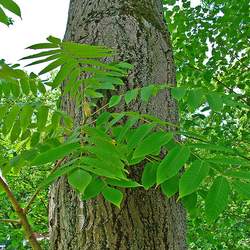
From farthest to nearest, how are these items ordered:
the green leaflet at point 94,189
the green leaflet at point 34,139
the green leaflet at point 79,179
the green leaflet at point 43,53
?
the green leaflet at point 34,139, the green leaflet at point 43,53, the green leaflet at point 94,189, the green leaflet at point 79,179

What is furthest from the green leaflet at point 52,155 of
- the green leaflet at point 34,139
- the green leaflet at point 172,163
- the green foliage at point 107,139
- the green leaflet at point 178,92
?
the green leaflet at point 34,139

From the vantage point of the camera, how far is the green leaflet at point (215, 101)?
124 centimetres

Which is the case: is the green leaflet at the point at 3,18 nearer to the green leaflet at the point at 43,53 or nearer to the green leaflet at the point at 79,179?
the green leaflet at the point at 43,53

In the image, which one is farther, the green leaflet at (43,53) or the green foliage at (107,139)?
the green leaflet at (43,53)

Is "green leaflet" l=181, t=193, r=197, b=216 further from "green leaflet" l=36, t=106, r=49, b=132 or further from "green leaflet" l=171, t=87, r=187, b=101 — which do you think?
"green leaflet" l=36, t=106, r=49, b=132

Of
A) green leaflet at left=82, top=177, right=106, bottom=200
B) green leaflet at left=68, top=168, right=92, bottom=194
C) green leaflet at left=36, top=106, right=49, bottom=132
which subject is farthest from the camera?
green leaflet at left=36, top=106, right=49, bottom=132

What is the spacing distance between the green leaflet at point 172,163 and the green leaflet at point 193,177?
0.03m

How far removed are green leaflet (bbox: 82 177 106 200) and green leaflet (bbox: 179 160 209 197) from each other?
21cm

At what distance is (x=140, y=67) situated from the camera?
1.70 metres

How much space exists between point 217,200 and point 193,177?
0.28 ft

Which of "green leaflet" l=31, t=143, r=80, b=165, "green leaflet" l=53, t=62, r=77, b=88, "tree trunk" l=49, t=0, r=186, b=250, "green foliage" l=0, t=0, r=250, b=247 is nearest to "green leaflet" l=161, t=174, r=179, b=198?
"green foliage" l=0, t=0, r=250, b=247

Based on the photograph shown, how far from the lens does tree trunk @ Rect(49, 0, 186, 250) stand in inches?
51.3

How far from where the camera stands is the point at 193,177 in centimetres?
95

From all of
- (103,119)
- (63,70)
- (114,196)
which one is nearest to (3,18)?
(63,70)
